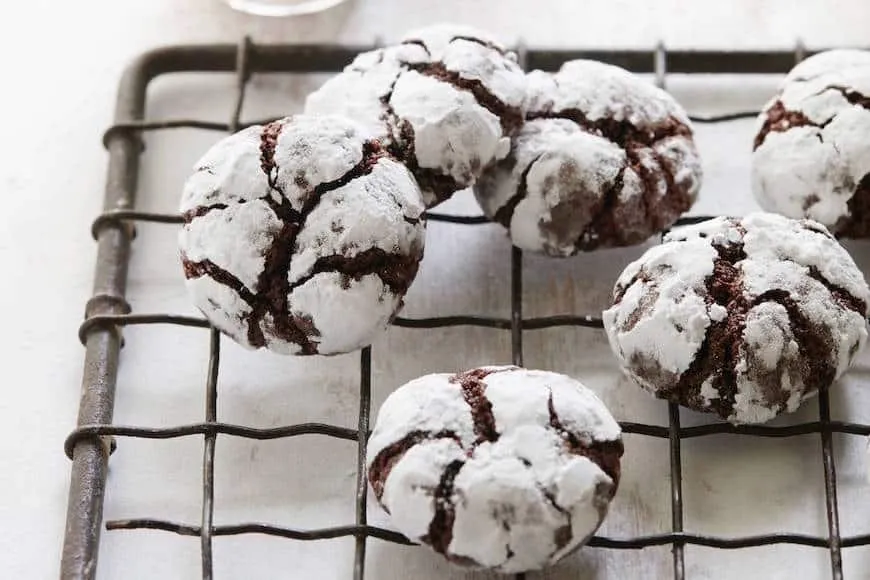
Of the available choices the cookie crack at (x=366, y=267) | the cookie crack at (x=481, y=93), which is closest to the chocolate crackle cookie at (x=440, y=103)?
the cookie crack at (x=481, y=93)

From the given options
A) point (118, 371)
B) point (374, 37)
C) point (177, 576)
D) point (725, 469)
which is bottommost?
point (177, 576)

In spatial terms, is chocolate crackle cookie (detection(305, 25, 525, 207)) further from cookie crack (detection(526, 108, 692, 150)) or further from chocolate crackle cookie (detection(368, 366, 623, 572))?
chocolate crackle cookie (detection(368, 366, 623, 572))

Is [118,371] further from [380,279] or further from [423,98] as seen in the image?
[423,98]

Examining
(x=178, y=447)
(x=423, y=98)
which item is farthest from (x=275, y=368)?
(x=423, y=98)

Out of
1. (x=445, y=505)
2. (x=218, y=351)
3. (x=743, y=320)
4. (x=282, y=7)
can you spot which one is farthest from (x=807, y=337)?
(x=282, y=7)

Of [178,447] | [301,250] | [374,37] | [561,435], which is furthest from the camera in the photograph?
[374,37]

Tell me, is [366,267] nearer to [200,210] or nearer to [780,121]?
[200,210]
